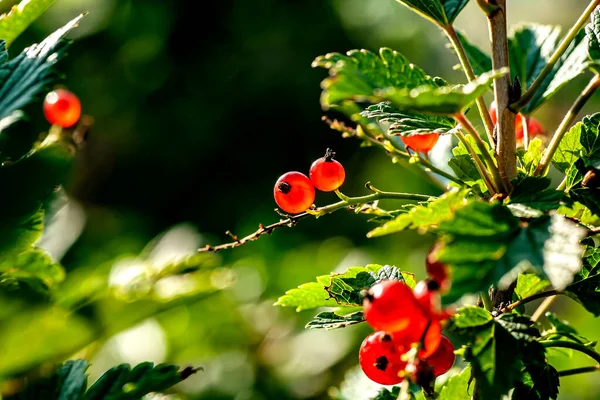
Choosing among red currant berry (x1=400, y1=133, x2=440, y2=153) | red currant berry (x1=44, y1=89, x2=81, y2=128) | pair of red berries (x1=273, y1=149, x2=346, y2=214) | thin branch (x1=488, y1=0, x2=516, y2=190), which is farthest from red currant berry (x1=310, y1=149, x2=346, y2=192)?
red currant berry (x1=44, y1=89, x2=81, y2=128)

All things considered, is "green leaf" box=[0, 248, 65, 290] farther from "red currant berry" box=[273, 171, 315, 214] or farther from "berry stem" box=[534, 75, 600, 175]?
"berry stem" box=[534, 75, 600, 175]

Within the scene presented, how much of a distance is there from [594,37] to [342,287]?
0.41 meters

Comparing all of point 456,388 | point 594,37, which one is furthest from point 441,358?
point 594,37

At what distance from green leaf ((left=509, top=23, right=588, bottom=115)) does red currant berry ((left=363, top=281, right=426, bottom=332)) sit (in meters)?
0.35

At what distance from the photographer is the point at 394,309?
0.64 metres

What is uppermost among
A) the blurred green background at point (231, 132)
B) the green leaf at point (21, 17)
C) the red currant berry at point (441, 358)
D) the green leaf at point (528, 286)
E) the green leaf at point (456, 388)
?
the green leaf at point (21, 17)

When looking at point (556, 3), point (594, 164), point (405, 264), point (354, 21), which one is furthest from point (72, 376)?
point (556, 3)

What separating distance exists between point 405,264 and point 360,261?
0.20m

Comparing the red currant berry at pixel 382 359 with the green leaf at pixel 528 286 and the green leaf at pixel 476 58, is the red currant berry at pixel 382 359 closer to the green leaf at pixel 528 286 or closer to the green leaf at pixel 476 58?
the green leaf at pixel 528 286

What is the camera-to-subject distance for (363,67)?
0.67 meters

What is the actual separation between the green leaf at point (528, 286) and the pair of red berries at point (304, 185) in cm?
27

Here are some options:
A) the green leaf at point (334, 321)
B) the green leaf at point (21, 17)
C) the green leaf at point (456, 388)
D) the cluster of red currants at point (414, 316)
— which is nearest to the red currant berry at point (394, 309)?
the cluster of red currants at point (414, 316)

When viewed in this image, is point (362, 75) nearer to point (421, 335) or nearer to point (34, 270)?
point (421, 335)

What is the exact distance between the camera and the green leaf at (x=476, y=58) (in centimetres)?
102
